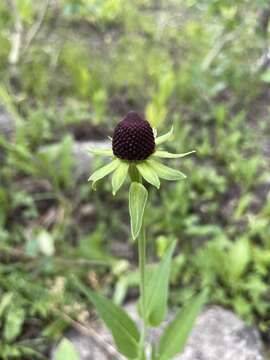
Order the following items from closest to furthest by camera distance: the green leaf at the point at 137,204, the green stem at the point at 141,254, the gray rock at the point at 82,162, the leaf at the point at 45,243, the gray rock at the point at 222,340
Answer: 1. the green leaf at the point at 137,204
2. the green stem at the point at 141,254
3. the gray rock at the point at 222,340
4. the leaf at the point at 45,243
5. the gray rock at the point at 82,162

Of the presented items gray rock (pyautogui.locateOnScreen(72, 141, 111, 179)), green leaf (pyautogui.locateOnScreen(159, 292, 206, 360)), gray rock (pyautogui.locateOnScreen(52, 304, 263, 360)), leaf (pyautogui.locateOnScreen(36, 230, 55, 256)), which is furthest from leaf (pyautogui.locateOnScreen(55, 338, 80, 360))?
gray rock (pyautogui.locateOnScreen(72, 141, 111, 179))

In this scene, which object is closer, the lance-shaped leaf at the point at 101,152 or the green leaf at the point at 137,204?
the green leaf at the point at 137,204

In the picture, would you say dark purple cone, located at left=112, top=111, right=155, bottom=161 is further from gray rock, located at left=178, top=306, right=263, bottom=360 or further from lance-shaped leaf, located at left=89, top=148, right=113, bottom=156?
gray rock, located at left=178, top=306, right=263, bottom=360

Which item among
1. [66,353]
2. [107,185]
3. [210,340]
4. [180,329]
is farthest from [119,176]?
[107,185]

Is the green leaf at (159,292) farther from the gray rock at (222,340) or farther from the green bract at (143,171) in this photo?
the gray rock at (222,340)

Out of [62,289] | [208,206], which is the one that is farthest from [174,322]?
[208,206]

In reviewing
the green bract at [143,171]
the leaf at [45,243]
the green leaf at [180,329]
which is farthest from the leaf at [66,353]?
the green bract at [143,171]
